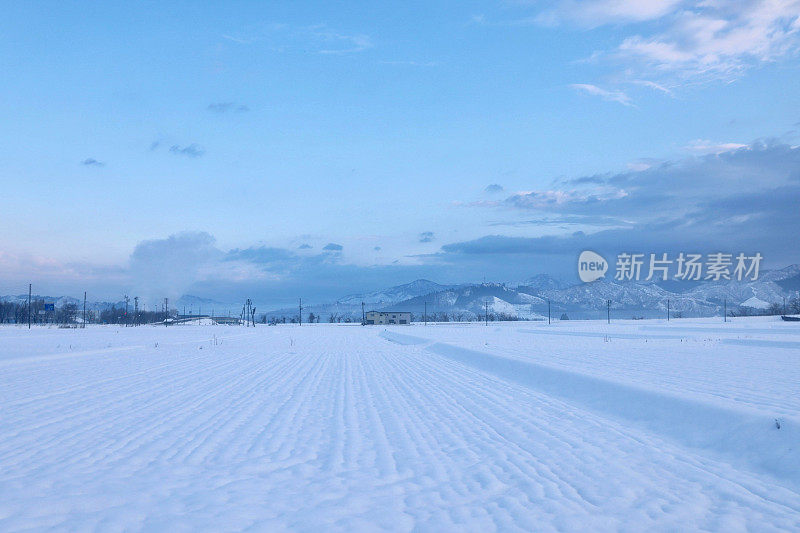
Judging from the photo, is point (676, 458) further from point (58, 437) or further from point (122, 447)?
point (58, 437)

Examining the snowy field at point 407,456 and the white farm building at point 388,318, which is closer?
the snowy field at point 407,456

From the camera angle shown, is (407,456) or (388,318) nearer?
(407,456)

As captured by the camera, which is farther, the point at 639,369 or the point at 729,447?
the point at 639,369

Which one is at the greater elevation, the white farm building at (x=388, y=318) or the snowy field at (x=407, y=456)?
the white farm building at (x=388, y=318)

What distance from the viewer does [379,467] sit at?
6703 mm

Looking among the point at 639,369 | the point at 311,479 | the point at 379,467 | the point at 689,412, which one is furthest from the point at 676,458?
the point at 639,369

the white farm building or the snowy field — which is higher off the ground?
the white farm building

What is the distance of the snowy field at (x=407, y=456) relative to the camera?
505 cm

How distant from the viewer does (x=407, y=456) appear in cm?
724

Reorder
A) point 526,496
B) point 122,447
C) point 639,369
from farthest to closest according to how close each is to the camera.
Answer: point 639,369
point 122,447
point 526,496

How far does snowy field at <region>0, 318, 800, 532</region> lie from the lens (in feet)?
16.6

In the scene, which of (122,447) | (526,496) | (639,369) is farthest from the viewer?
(639,369)

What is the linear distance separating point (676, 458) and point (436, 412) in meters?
4.28

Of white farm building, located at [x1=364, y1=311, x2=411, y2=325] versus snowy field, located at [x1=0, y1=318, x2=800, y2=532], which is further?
white farm building, located at [x1=364, y1=311, x2=411, y2=325]
